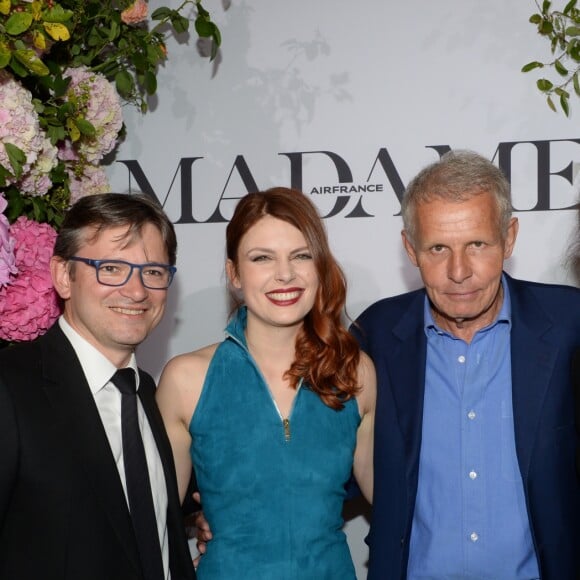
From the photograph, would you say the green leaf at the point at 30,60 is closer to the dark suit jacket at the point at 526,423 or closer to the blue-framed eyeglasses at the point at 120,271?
the blue-framed eyeglasses at the point at 120,271

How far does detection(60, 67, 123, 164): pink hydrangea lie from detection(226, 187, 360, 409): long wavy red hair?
0.54 m

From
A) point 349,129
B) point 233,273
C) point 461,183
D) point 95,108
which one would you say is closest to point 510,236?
point 461,183

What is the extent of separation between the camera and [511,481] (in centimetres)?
244

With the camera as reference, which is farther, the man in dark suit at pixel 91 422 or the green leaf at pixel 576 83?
the green leaf at pixel 576 83

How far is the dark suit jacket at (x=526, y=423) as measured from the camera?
2.40 meters

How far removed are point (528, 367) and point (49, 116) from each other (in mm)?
1572

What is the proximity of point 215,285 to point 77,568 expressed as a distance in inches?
68.5

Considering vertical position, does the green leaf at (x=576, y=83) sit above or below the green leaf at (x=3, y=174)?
above

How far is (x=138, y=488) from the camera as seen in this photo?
2.13 metres

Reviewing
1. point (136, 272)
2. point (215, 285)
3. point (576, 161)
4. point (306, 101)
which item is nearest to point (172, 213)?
point (215, 285)

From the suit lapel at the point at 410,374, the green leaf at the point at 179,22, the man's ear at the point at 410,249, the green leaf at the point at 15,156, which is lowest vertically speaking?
the suit lapel at the point at 410,374

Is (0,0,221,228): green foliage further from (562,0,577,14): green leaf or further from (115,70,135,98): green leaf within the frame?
(562,0,577,14): green leaf

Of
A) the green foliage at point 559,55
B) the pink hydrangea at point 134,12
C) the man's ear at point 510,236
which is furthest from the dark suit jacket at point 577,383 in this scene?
the pink hydrangea at point 134,12

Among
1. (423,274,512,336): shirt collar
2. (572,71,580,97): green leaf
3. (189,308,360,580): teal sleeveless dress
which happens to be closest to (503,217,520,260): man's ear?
(423,274,512,336): shirt collar
